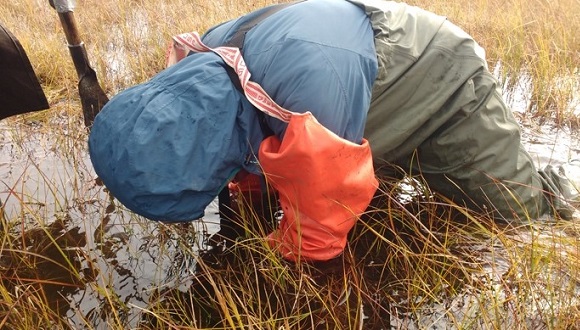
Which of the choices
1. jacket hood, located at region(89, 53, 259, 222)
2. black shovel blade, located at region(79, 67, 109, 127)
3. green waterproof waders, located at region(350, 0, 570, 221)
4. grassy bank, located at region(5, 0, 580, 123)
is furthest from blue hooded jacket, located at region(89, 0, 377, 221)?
grassy bank, located at region(5, 0, 580, 123)

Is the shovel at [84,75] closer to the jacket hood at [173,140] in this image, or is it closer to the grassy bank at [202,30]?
the grassy bank at [202,30]

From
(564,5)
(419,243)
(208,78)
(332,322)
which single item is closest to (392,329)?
(332,322)

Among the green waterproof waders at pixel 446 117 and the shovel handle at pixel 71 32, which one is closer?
the green waterproof waders at pixel 446 117

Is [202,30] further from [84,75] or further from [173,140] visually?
[173,140]

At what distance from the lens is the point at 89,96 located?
3.04 m

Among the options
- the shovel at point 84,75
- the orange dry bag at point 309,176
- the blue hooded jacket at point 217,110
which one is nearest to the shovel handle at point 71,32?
the shovel at point 84,75

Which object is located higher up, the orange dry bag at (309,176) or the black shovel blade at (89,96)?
the orange dry bag at (309,176)

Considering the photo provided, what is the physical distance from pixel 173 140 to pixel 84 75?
6.66 feet

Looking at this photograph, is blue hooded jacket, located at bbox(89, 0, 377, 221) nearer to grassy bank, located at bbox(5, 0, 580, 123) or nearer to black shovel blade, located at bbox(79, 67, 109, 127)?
black shovel blade, located at bbox(79, 67, 109, 127)

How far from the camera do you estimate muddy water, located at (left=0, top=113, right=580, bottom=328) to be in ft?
5.73

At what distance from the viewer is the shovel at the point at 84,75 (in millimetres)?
3006

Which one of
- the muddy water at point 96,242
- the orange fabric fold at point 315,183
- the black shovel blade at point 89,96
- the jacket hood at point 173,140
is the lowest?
the muddy water at point 96,242

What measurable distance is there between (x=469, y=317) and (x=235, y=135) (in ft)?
3.23

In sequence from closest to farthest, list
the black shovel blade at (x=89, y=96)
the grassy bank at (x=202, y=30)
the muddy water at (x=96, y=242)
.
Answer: the muddy water at (x=96, y=242) → the black shovel blade at (x=89, y=96) → the grassy bank at (x=202, y=30)
